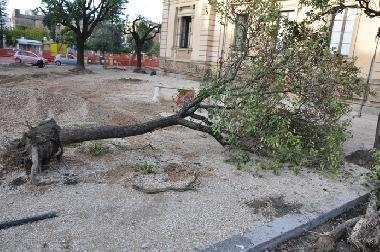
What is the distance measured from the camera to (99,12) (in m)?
24.6

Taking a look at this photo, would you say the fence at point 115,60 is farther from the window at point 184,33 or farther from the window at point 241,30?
the window at point 241,30

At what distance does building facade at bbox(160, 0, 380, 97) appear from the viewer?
45.2ft

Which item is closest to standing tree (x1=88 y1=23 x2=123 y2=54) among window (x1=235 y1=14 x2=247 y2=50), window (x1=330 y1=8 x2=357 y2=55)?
window (x1=330 y1=8 x2=357 y2=55)

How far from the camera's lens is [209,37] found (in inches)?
842

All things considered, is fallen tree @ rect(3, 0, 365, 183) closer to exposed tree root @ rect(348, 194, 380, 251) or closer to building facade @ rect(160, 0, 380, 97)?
exposed tree root @ rect(348, 194, 380, 251)

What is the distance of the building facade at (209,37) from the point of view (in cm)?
1379

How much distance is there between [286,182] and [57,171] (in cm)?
315

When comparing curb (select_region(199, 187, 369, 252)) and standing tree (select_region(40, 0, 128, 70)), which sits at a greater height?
standing tree (select_region(40, 0, 128, 70))

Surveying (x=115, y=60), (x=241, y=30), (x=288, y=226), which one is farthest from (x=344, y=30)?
(x=115, y=60)

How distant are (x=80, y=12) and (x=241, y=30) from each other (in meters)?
19.8

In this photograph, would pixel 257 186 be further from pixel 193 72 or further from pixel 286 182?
pixel 193 72

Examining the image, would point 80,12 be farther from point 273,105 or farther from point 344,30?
point 273,105

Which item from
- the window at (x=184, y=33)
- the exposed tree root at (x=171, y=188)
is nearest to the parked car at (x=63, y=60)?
the window at (x=184, y=33)

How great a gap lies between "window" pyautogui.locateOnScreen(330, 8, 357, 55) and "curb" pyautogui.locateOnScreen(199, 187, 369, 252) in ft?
36.7
